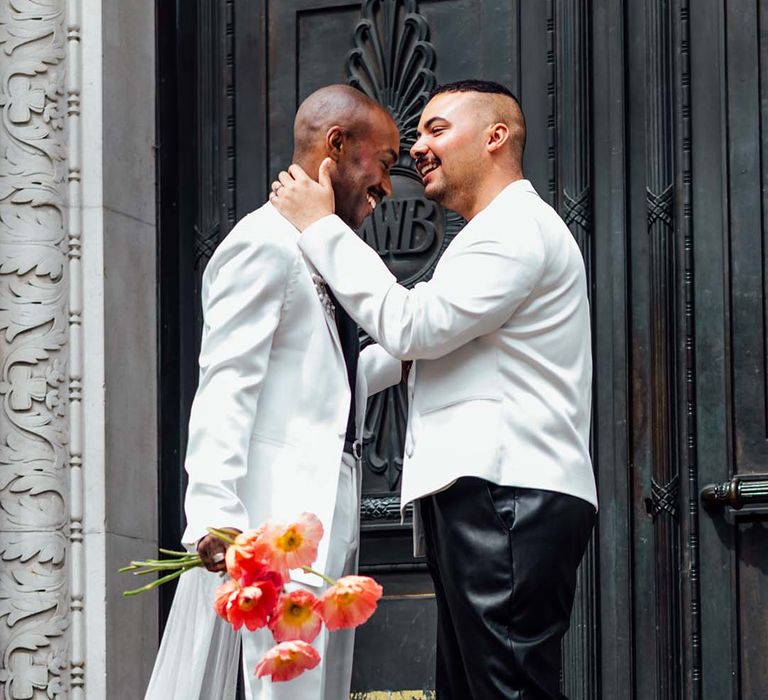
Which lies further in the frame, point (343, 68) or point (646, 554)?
point (343, 68)

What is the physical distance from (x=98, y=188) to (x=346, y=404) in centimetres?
162

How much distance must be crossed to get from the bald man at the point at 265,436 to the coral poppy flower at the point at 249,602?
35 centimetres

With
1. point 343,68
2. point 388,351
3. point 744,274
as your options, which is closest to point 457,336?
point 388,351

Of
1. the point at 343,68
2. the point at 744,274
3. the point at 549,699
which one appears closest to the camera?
the point at 549,699

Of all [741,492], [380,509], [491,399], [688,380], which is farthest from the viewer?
[380,509]

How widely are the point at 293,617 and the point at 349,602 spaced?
16 cm

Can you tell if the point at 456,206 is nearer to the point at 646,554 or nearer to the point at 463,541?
the point at 463,541

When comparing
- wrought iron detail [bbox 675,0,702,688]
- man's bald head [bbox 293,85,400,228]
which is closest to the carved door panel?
wrought iron detail [bbox 675,0,702,688]

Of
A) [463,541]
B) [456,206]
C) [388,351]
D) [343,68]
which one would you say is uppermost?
[343,68]

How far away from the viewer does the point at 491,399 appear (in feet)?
18.1

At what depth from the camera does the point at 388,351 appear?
5633 mm

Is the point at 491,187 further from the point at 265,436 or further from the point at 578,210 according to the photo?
the point at 578,210

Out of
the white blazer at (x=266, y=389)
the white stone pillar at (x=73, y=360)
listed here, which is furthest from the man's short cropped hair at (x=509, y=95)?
the white stone pillar at (x=73, y=360)

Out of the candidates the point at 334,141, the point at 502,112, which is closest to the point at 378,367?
the point at 334,141
